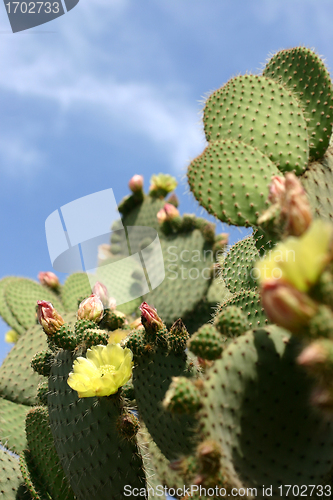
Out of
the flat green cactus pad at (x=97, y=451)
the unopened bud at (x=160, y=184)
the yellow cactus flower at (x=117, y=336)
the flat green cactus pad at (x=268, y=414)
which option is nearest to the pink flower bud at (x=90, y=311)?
the yellow cactus flower at (x=117, y=336)

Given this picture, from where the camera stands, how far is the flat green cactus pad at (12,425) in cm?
215

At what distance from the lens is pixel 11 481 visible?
1.86 metres

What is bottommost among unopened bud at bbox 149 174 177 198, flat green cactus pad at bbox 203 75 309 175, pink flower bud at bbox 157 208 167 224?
pink flower bud at bbox 157 208 167 224

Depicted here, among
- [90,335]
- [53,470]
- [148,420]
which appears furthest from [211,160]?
[53,470]

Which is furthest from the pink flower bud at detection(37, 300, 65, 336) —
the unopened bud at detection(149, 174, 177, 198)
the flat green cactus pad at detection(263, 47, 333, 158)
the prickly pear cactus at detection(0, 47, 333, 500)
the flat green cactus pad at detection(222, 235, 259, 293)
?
the unopened bud at detection(149, 174, 177, 198)

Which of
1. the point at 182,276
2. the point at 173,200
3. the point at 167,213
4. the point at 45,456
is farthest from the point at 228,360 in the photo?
the point at 173,200

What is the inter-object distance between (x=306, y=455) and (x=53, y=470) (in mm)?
1270

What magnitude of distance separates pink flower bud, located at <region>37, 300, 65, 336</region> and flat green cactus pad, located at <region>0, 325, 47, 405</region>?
2.83 ft

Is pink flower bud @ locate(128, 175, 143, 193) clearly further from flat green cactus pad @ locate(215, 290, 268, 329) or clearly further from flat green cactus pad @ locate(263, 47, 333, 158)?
flat green cactus pad @ locate(215, 290, 268, 329)

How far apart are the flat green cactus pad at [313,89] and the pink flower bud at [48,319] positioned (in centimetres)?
121

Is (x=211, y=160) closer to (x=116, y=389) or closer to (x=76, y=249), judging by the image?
(x=116, y=389)

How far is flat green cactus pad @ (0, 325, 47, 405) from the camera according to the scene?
2.31 meters

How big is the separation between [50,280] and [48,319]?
2.09 m

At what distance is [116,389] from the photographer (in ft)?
4.27
